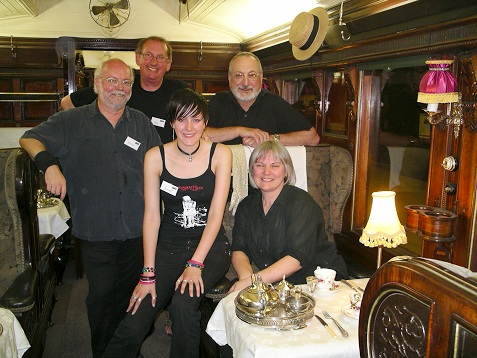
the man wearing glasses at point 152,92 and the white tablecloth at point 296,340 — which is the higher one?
the man wearing glasses at point 152,92

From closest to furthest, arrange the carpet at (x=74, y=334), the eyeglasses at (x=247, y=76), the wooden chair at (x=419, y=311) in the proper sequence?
1. the wooden chair at (x=419, y=311)
2. the carpet at (x=74, y=334)
3. the eyeglasses at (x=247, y=76)

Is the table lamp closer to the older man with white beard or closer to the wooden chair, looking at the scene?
the older man with white beard

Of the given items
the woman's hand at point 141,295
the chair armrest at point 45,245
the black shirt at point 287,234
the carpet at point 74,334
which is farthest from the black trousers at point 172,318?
the chair armrest at point 45,245

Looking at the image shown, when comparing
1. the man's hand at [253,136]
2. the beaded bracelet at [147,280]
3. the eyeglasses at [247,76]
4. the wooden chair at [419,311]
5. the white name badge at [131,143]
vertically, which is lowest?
the beaded bracelet at [147,280]

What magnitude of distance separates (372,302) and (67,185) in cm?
227

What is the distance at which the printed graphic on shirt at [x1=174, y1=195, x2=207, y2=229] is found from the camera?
269 centimetres

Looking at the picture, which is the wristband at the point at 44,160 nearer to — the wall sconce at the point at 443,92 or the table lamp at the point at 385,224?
the table lamp at the point at 385,224

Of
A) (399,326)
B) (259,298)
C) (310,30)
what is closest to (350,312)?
(259,298)

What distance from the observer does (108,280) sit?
2.88 meters

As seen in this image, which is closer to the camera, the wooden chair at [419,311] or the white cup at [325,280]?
the wooden chair at [419,311]

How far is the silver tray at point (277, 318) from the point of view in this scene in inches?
74.0

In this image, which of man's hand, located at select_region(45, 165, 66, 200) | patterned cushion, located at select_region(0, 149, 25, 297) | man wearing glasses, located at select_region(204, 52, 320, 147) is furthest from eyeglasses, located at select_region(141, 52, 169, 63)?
man's hand, located at select_region(45, 165, 66, 200)

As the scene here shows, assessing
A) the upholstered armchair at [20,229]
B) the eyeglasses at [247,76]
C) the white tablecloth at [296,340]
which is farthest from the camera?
the eyeglasses at [247,76]

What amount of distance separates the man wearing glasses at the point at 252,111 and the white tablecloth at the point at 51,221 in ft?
6.64
